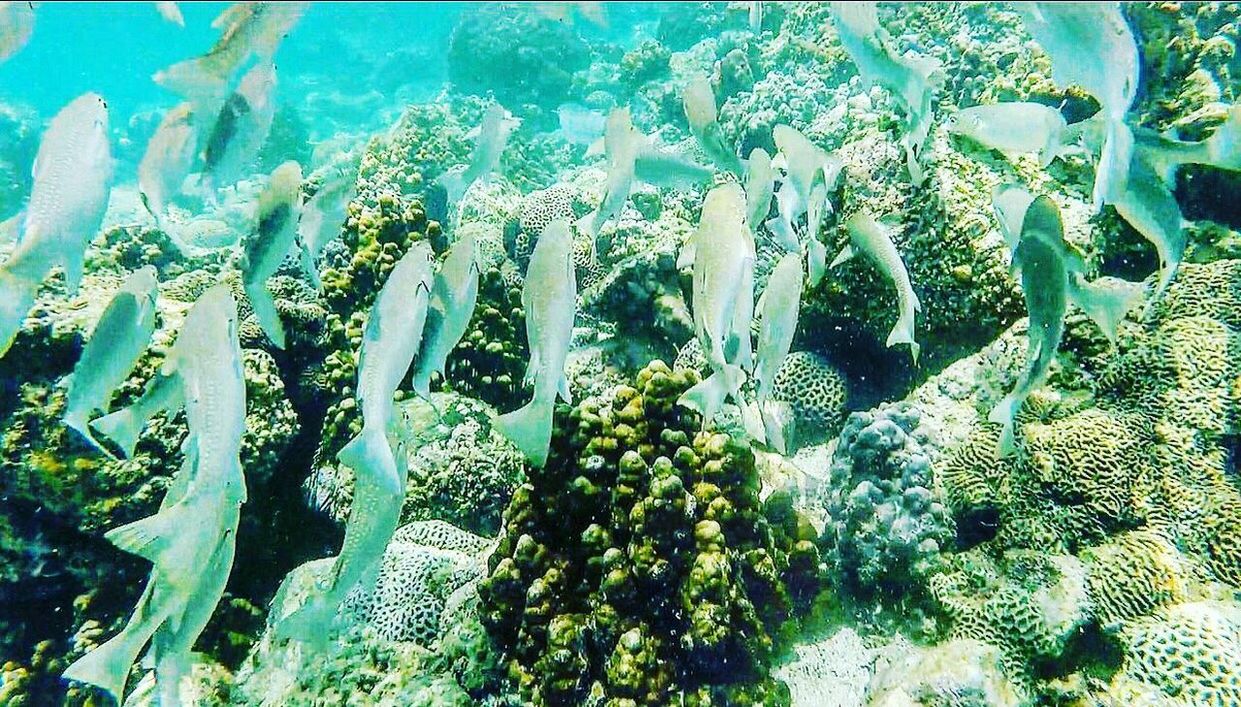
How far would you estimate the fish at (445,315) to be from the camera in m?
2.29

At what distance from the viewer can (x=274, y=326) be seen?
2.63 metres

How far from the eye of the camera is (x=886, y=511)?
3.04 m

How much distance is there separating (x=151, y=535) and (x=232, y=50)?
2.31 metres

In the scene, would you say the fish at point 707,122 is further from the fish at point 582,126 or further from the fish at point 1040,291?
the fish at point 582,126

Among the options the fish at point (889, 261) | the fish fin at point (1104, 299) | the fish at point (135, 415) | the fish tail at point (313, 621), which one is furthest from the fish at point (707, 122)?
the fish tail at point (313, 621)

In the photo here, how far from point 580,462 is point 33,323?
3535 millimetres

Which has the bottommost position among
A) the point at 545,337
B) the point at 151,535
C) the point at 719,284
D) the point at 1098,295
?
the point at 1098,295

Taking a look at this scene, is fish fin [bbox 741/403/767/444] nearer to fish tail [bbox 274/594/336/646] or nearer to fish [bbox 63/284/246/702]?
fish tail [bbox 274/594/336/646]

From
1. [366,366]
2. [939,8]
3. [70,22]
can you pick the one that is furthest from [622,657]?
[70,22]

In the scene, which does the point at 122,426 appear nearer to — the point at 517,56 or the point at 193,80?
the point at 193,80

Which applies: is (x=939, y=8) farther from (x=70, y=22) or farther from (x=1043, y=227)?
(x=70, y=22)

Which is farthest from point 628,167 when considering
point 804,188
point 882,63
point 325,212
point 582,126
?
point 582,126

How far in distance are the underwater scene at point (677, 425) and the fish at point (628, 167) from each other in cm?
4

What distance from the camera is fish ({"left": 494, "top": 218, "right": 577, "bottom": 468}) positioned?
84.9 inches
